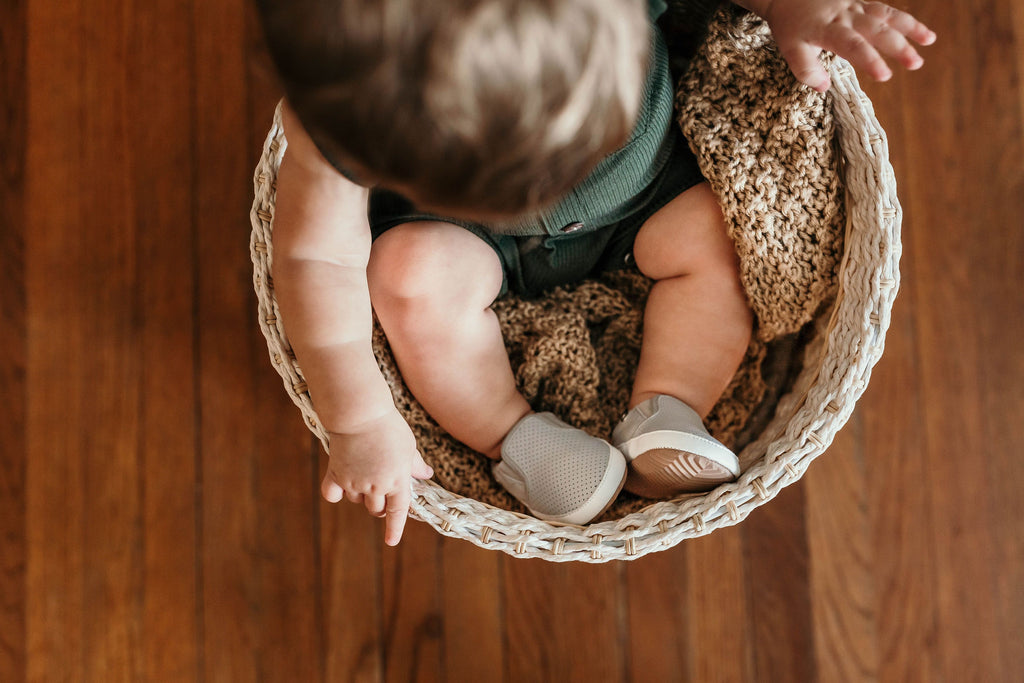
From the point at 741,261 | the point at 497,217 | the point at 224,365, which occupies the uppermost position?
the point at 497,217

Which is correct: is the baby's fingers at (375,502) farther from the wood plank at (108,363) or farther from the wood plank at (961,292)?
the wood plank at (961,292)

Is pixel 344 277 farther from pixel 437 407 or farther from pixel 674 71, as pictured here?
pixel 674 71

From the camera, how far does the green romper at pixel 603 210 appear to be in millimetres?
765

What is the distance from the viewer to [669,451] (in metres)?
0.74

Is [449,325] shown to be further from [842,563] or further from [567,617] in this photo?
[842,563]

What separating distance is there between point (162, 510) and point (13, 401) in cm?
22

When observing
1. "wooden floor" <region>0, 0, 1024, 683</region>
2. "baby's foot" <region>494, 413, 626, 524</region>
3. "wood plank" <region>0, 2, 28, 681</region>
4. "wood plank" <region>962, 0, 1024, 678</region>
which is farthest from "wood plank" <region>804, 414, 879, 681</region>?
"wood plank" <region>0, 2, 28, 681</region>

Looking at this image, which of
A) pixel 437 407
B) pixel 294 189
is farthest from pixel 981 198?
pixel 294 189

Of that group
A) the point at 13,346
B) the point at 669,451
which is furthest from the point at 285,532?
the point at 669,451

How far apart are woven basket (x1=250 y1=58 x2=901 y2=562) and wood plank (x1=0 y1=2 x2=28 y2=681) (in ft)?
1.46

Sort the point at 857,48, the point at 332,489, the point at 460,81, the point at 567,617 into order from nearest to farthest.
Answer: the point at 460,81 < the point at 857,48 < the point at 332,489 < the point at 567,617

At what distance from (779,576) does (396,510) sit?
0.50 m

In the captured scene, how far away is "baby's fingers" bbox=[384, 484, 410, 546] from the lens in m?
0.73

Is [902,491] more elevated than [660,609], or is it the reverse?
[902,491]
